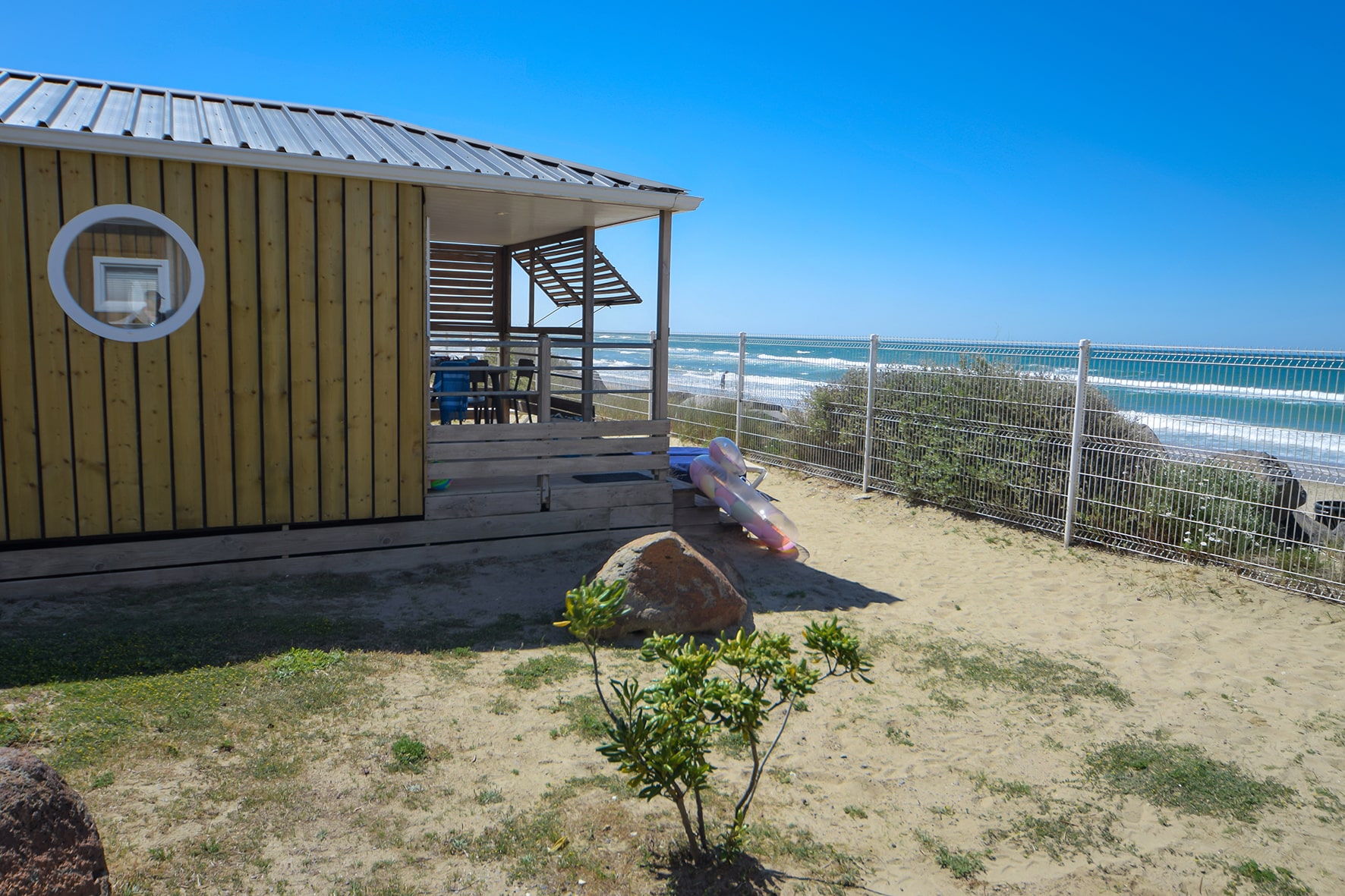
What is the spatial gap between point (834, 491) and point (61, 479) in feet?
26.8

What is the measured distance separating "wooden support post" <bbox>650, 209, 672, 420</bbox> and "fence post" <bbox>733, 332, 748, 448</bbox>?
4615mm

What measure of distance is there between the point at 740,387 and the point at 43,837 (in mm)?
11164

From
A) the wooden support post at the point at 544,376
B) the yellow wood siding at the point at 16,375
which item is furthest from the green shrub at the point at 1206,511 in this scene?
the yellow wood siding at the point at 16,375

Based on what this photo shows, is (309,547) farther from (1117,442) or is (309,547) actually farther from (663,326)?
(1117,442)

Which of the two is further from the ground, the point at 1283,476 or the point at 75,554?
the point at 1283,476

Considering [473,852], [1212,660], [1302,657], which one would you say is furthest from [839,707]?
[1302,657]

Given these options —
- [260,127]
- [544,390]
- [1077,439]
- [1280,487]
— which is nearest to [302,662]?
[544,390]

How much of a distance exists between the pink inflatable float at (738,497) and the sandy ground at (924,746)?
0.82 metres

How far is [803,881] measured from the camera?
3320 mm

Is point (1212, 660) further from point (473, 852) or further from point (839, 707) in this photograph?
point (473, 852)

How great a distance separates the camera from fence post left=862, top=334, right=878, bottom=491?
35.6ft

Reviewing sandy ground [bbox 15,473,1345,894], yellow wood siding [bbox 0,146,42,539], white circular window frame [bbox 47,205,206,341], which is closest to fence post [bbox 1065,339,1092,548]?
sandy ground [bbox 15,473,1345,894]

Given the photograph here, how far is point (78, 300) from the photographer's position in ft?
19.6

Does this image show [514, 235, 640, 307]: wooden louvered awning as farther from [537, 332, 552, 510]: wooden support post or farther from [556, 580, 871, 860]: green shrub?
[556, 580, 871, 860]: green shrub
